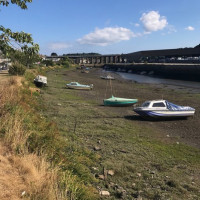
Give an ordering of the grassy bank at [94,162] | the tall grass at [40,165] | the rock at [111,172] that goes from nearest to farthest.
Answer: the tall grass at [40,165] → the grassy bank at [94,162] → the rock at [111,172]

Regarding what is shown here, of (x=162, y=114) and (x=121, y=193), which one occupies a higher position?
(x=162, y=114)

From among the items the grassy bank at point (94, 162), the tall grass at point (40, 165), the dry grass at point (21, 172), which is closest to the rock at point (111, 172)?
the grassy bank at point (94, 162)

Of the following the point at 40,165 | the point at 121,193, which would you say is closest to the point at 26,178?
the point at 40,165

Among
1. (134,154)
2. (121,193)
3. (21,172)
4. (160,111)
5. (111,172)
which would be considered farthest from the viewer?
(160,111)

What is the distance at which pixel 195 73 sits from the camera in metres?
72.6

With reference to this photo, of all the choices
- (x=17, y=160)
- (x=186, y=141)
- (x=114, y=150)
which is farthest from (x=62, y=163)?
(x=186, y=141)

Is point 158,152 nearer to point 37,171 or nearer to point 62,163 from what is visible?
point 62,163

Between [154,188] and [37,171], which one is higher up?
[37,171]

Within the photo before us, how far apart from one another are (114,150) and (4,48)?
325 inches

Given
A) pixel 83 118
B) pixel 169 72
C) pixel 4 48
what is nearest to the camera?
Result: pixel 4 48

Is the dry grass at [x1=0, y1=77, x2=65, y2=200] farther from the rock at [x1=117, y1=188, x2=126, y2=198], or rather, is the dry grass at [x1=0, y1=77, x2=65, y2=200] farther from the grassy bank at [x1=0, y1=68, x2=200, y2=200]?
the rock at [x1=117, y1=188, x2=126, y2=198]

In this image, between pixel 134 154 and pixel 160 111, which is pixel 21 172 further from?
pixel 160 111

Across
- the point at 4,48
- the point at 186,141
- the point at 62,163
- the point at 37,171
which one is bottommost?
A: the point at 186,141

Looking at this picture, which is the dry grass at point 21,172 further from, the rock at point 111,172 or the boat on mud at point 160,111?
the boat on mud at point 160,111
